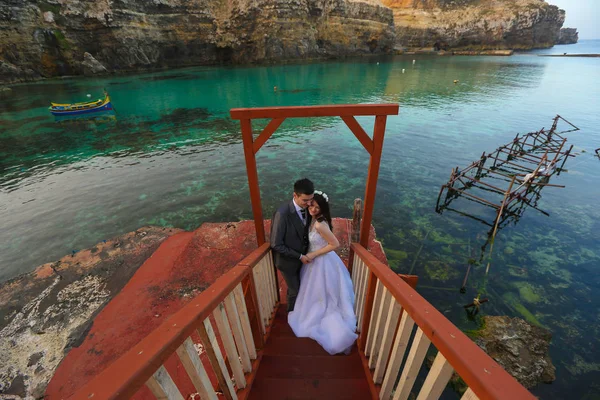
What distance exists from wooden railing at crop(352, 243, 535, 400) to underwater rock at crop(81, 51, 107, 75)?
79012 mm

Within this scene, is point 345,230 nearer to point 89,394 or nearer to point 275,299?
point 275,299

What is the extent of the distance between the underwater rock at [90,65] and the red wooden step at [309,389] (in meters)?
79.2

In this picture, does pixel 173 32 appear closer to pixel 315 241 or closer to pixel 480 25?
pixel 315 241

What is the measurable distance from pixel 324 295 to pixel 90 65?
78.9 meters

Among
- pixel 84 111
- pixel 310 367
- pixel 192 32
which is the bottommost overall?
pixel 84 111

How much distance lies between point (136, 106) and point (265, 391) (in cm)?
3848

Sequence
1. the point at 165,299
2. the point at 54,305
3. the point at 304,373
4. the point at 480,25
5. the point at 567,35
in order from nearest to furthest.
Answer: the point at 304,373, the point at 165,299, the point at 54,305, the point at 480,25, the point at 567,35

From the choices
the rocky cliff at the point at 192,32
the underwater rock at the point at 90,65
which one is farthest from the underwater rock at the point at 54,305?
the underwater rock at the point at 90,65

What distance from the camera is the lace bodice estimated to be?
4094mm

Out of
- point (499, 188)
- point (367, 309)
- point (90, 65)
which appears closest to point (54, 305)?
point (367, 309)

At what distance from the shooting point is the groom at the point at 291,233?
154 inches

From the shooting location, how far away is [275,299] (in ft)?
16.1

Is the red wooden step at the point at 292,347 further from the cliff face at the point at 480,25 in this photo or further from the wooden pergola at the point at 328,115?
the cliff face at the point at 480,25

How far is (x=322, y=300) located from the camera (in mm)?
4281
